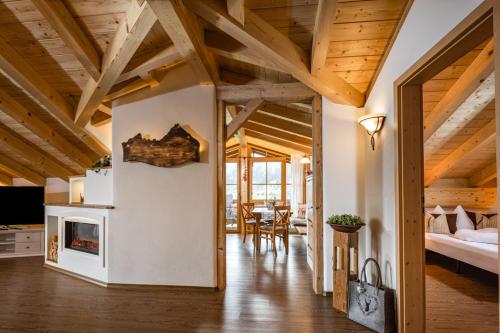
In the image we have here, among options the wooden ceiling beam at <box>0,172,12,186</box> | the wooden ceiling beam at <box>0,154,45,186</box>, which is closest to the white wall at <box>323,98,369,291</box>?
the wooden ceiling beam at <box>0,154,45,186</box>

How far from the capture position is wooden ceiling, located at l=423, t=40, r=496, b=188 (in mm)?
2527

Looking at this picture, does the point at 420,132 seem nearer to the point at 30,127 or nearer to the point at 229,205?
the point at 30,127

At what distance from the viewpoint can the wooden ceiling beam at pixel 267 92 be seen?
330 centimetres

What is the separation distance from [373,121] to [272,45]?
46.5 inches

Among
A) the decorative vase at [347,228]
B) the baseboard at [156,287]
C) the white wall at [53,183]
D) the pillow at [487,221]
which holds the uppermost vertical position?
the white wall at [53,183]

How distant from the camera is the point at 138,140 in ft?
10.9

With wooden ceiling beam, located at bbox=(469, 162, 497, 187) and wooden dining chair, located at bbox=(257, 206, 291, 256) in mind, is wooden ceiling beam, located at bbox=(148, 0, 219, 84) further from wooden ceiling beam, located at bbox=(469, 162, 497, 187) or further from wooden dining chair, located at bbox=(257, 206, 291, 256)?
wooden ceiling beam, located at bbox=(469, 162, 497, 187)

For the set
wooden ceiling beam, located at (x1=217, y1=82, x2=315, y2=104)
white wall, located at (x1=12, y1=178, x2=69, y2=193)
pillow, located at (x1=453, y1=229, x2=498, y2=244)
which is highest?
wooden ceiling beam, located at (x1=217, y1=82, x2=315, y2=104)

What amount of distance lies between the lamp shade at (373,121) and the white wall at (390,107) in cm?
7

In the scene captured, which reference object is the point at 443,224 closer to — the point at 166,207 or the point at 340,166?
the point at 340,166

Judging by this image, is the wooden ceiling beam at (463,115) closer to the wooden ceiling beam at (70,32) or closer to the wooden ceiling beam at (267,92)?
the wooden ceiling beam at (267,92)

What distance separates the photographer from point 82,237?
3990mm

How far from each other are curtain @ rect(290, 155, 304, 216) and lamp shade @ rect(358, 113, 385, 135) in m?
4.92

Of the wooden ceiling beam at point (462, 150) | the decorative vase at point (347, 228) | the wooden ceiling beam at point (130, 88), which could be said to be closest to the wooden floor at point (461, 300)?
the decorative vase at point (347, 228)
